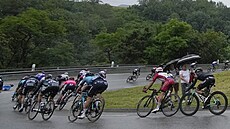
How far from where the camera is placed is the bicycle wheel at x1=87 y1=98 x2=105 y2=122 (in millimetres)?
12086

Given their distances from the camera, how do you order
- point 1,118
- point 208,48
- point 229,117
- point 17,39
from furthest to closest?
point 208,48 → point 17,39 → point 1,118 → point 229,117

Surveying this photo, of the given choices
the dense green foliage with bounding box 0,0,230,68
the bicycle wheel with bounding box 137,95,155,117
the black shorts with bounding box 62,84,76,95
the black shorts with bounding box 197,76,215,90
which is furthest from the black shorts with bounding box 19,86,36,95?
the dense green foliage with bounding box 0,0,230,68

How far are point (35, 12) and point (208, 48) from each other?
3097 centimetres

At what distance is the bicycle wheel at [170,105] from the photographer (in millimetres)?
12438

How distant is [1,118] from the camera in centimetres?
1450

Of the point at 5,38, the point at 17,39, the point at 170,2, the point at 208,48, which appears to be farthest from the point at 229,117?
the point at 170,2

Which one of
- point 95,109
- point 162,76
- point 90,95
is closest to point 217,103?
point 162,76

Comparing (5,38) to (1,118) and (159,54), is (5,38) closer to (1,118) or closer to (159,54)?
(159,54)

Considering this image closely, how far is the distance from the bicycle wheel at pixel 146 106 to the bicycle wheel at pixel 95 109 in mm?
1498

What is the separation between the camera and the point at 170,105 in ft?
41.0

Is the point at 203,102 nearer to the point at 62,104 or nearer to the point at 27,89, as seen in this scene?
the point at 62,104

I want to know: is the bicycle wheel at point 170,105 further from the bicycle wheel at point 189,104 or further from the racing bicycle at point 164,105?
the bicycle wheel at point 189,104

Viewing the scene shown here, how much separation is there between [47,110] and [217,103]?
589cm

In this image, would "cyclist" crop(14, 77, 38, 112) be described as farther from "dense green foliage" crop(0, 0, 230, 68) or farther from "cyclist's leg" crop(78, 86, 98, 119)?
"dense green foliage" crop(0, 0, 230, 68)
